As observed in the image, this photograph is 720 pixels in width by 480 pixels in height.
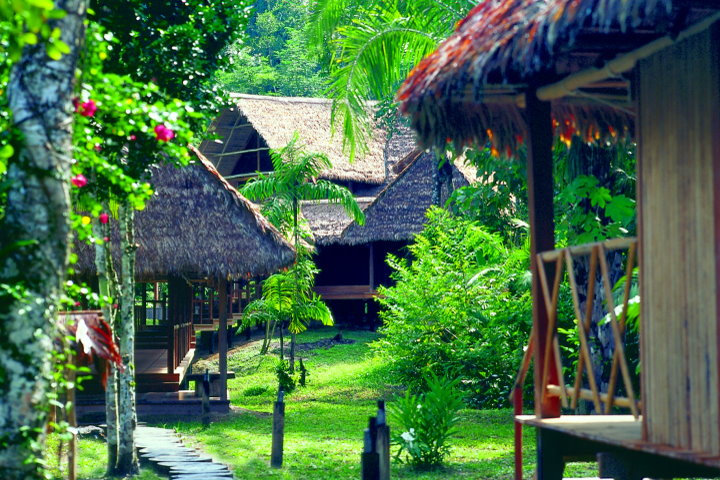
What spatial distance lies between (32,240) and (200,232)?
1087cm

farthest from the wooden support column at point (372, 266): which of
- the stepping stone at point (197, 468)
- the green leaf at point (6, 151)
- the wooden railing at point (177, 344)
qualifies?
the green leaf at point (6, 151)

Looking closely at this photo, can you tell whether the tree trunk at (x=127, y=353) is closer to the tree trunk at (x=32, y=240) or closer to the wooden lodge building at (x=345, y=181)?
the tree trunk at (x=32, y=240)

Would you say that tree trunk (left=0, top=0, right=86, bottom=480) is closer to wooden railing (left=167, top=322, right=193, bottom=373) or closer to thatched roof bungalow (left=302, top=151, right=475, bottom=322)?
wooden railing (left=167, top=322, right=193, bottom=373)

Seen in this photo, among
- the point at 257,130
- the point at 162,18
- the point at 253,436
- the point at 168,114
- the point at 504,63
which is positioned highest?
the point at 257,130

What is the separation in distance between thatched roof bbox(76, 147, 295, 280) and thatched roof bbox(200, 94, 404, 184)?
1180 centimetres

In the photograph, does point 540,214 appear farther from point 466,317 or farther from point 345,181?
point 345,181

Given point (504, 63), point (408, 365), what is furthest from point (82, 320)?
point (408, 365)

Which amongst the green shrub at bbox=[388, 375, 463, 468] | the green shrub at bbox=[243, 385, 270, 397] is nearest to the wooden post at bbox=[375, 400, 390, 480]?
the green shrub at bbox=[388, 375, 463, 468]

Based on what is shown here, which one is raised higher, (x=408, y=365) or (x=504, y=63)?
(x=504, y=63)

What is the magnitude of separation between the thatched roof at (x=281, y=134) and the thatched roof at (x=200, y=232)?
38.7 feet

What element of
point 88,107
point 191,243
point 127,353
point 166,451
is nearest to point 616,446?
point 88,107

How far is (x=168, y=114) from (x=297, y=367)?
15106 mm

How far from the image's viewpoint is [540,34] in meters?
5.21

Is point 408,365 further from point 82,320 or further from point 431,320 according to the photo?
point 82,320
